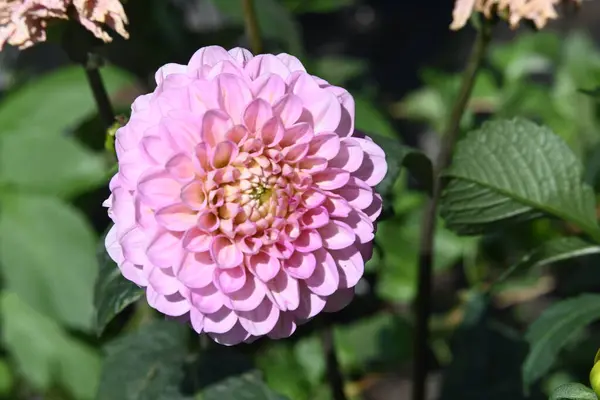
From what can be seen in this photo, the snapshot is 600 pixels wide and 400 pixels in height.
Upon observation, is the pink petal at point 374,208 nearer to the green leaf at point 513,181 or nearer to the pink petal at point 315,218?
the pink petal at point 315,218

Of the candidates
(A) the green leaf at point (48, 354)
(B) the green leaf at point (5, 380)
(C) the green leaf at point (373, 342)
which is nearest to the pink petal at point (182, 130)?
(C) the green leaf at point (373, 342)

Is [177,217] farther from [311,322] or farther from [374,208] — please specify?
[311,322]

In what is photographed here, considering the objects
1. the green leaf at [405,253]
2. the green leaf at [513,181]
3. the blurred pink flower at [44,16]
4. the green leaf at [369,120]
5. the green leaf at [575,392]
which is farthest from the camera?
the green leaf at [405,253]

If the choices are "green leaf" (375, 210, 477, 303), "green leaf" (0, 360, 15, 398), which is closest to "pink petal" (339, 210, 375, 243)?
"green leaf" (375, 210, 477, 303)

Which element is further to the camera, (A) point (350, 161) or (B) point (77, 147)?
(B) point (77, 147)

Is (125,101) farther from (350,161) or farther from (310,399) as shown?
(350,161)

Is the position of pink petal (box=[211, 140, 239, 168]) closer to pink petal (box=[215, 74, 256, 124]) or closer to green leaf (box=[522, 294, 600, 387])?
pink petal (box=[215, 74, 256, 124])

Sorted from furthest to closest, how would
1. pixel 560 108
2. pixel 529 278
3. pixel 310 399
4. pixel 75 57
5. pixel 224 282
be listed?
pixel 560 108
pixel 529 278
pixel 310 399
pixel 75 57
pixel 224 282

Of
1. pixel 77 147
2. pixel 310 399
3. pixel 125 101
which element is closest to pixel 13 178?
pixel 77 147
